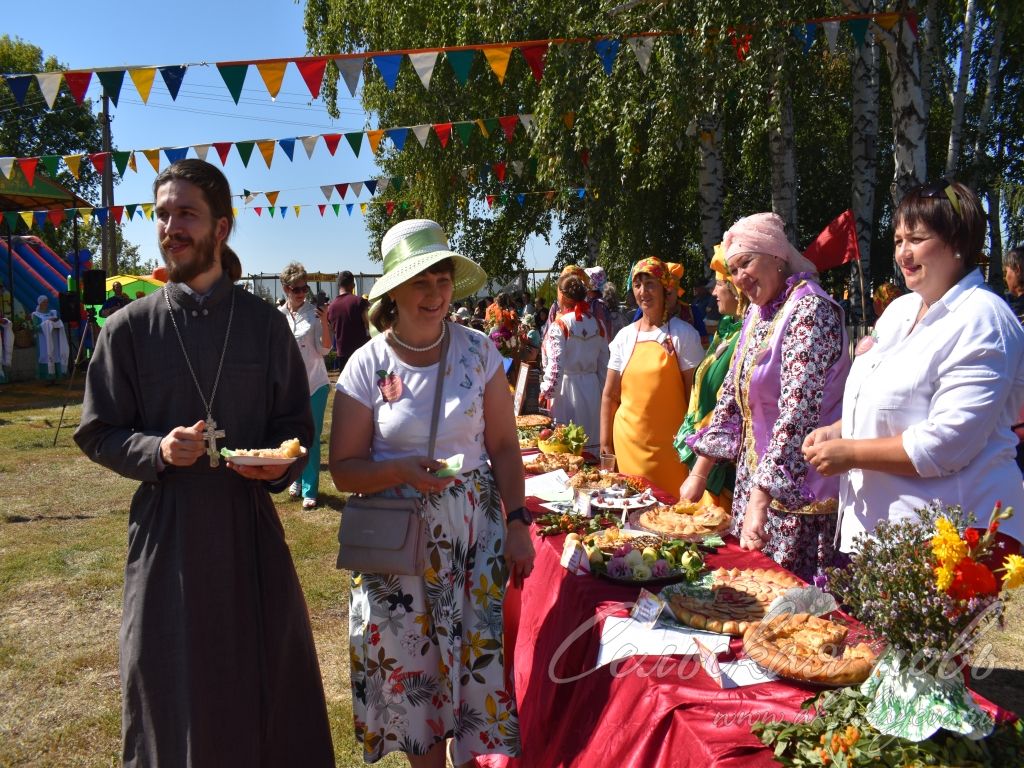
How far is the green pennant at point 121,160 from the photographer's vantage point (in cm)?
A: 1106

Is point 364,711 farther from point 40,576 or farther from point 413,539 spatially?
point 40,576

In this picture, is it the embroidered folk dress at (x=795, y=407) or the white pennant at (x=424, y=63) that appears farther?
the white pennant at (x=424, y=63)

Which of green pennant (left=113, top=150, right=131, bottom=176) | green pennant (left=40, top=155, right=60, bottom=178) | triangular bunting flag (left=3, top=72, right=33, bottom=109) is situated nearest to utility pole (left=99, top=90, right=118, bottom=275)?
green pennant (left=40, top=155, right=60, bottom=178)

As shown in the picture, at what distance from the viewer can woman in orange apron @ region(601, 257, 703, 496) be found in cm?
449

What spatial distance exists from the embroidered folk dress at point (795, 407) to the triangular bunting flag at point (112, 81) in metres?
7.05

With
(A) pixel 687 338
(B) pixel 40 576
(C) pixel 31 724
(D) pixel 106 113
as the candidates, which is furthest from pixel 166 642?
(D) pixel 106 113

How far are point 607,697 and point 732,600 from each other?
43 centimetres

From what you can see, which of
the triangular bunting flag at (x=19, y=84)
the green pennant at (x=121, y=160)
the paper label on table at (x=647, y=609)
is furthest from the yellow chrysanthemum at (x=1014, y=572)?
the green pennant at (x=121, y=160)

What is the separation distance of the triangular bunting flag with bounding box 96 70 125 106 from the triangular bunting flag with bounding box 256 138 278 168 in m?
3.55

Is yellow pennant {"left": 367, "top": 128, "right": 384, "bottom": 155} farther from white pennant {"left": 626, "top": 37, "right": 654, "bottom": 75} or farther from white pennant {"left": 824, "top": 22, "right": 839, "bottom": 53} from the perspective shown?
white pennant {"left": 824, "top": 22, "right": 839, "bottom": 53}

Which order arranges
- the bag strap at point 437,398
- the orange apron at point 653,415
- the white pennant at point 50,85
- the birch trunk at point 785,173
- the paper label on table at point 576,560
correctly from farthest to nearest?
the birch trunk at point 785,173 < the white pennant at point 50,85 < the orange apron at point 653,415 < the paper label on table at point 576,560 < the bag strap at point 437,398

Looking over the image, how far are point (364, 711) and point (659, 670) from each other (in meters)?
0.89

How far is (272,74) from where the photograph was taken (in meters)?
7.40

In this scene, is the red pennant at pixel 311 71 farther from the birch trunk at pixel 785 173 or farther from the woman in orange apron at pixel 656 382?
the birch trunk at pixel 785 173
